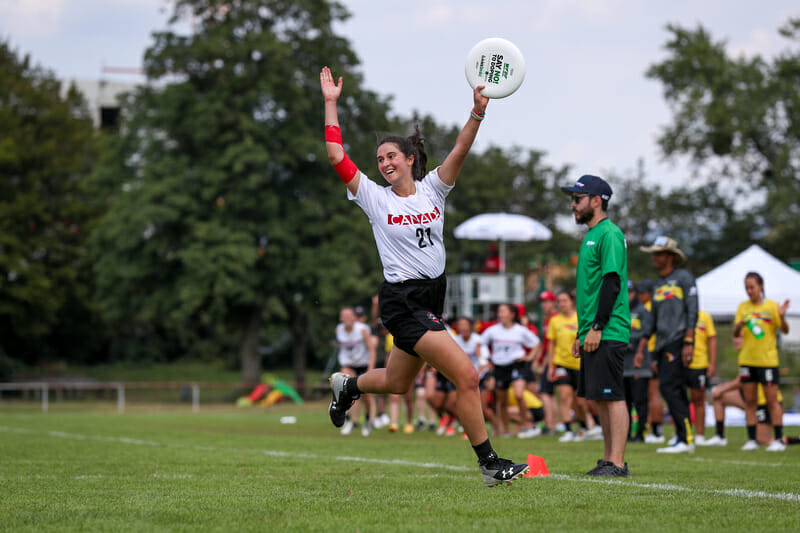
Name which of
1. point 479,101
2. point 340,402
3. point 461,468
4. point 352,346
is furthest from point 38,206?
point 479,101

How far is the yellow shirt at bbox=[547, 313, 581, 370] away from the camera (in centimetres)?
1443

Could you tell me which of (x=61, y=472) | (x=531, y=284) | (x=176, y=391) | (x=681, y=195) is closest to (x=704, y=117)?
(x=681, y=195)

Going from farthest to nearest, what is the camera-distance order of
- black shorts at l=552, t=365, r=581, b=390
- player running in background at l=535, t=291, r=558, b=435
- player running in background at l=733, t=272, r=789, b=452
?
player running in background at l=535, t=291, r=558, b=435, black shorts at l=552, t=365, r=581, b=390, player running in background at l=733, t=272, r=789, b=452

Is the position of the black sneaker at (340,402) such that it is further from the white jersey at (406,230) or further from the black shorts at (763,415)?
the black shorts at (763,415)

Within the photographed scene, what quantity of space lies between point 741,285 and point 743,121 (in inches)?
974

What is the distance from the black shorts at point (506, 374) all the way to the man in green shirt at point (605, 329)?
743 centimetres

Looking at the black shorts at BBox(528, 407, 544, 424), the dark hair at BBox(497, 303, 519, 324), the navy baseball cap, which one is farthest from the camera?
the black shorts at BBox(528, 407, 544, 424)

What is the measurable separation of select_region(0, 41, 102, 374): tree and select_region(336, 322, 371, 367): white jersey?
93.3 ft

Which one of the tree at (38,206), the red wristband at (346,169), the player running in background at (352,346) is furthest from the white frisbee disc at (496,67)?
the tree at (38,206)

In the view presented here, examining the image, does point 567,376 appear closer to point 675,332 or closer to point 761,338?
point 761,338

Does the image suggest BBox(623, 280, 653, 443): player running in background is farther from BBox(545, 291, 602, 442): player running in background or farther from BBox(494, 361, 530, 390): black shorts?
BBox(494, 361, 530, 390): black shorts

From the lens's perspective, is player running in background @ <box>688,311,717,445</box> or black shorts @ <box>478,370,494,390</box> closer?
player running in background @ <box>688,311,717,445</box>

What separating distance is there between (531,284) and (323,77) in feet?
164

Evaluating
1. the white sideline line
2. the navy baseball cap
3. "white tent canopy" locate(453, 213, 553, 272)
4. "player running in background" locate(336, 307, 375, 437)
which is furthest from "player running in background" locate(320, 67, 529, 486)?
"white tent canopy" locate(453, 213, 553, 272)
